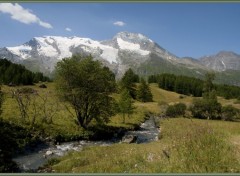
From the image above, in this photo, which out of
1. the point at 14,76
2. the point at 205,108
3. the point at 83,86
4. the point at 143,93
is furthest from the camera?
the point at 143,93

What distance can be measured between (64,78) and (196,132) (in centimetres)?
3792

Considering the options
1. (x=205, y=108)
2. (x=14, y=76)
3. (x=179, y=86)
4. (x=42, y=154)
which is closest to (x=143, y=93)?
(x=205, y=108)

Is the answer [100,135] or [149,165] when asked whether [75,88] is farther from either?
[149,165]

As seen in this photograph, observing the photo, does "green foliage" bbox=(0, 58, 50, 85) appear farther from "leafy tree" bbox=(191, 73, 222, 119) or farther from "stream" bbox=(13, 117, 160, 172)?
"stream" bbox=(13, 117, 160, 172)

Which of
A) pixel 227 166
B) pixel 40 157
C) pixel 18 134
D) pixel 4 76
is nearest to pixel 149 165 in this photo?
pixel 227 166

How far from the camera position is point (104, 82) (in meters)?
50.3

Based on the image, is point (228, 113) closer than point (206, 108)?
No

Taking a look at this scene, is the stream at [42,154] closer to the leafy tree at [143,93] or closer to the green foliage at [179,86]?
the leafy tree at [143,93]

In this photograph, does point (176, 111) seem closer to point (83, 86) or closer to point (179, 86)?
point (83, 86)

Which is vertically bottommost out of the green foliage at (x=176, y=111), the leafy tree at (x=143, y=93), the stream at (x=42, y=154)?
the stream at (x=42, y=154)

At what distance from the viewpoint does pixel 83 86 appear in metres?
48.7

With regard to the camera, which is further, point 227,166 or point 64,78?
point 64,78

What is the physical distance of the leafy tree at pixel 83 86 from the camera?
1906 inches

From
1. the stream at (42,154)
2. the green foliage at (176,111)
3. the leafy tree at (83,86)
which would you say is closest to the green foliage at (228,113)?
the green foliage at (176,111)
